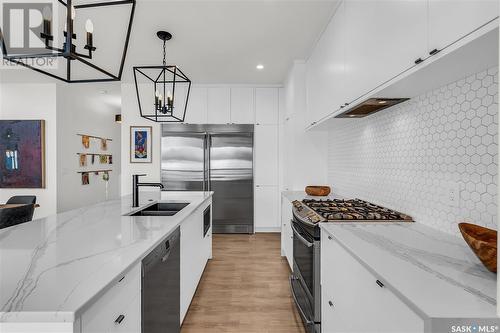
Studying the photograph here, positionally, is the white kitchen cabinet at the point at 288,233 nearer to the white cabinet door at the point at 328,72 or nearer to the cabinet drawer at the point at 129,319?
the white cabinet door at the point at 328,72

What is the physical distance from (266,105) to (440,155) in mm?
3469

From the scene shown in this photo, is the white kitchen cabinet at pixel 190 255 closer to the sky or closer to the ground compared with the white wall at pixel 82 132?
closer to the ground

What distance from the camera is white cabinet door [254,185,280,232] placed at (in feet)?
15.2

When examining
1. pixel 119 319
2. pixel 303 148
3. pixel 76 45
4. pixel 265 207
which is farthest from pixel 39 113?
pixel 119 319

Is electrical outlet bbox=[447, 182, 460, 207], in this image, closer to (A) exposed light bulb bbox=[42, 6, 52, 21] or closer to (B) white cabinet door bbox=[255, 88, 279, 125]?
(A) exposed light bulb bbox=[42, 6, 52, 21]

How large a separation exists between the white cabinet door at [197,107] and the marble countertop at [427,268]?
143 inches

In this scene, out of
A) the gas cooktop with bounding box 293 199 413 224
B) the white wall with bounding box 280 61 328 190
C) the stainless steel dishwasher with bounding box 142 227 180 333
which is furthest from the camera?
the white wall with bounding box 280 61 328 190

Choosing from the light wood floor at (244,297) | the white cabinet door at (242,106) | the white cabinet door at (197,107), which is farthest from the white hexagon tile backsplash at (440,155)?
the white cabinet door at (197,107)

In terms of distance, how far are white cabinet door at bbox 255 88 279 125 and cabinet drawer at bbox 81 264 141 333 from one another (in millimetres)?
3825

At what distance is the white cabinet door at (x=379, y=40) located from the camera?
43.5 inches

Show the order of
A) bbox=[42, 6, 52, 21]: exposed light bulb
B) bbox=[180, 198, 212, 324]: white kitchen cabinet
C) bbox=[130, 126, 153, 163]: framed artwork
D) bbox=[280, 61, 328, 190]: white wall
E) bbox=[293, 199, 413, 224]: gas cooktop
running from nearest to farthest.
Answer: bbox=[42, 6, 52, 21]: exposed light bulb
bbox=[293, 199, 413, 224]: gas cooktop
bbox=[180, 198, 212, 324]: white kitchen cabinet
bbox=[280, 61, 328, 190]: white wall
bbox=[130, 126, 153, 163]: framed artwork

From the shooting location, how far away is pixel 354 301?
3.69ft

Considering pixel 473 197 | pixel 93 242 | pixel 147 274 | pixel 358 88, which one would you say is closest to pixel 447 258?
pixel 473 197

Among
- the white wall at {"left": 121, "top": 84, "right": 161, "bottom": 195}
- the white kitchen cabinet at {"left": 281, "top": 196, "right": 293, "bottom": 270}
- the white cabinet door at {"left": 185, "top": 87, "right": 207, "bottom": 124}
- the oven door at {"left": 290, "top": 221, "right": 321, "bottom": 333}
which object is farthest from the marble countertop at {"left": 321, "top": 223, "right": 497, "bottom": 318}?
the white wall at {"left": 121, "top": 84, "right": 161, "bottom": 195}
